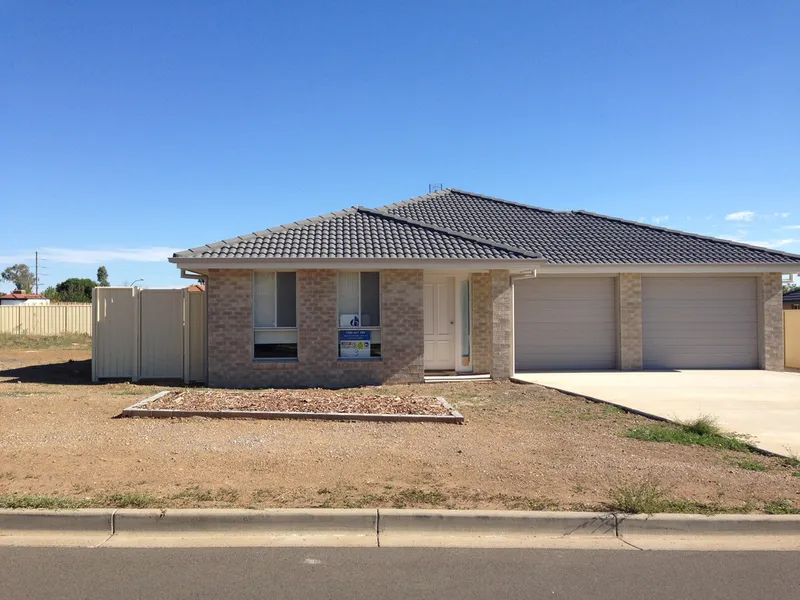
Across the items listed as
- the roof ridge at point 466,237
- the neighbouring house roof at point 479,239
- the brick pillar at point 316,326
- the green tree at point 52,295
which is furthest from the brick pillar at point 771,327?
the green tree at point 52,295

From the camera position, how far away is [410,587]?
453 centimetres

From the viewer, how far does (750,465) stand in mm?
7383

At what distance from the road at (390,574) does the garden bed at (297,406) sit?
4616mm

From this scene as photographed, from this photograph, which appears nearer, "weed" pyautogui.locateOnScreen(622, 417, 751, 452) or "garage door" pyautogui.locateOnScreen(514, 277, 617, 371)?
"weed" pyautogui.locateOnScreen(622, 417, 751, 452)

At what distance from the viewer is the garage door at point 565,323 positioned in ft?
59.4

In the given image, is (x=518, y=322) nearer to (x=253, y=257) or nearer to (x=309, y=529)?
(x=253, y=257)

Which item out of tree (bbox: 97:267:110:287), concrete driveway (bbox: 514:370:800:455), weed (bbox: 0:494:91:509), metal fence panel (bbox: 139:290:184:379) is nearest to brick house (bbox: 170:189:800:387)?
concrete driveway (bbox: 514:370:800:455)

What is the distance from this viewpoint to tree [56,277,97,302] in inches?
2677

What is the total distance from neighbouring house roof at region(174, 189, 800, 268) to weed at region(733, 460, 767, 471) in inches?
304

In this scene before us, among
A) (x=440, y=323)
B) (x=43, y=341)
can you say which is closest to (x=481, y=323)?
(x=440, y=323)

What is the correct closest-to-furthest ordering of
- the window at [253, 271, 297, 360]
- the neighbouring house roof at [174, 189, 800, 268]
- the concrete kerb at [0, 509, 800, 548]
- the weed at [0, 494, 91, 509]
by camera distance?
A: the concrete kerb at [0, 509, 800, 548], the weed at [0, 494, 91, 509], the window at [253, 271, 297, 360], the neighbouring house roof at [174, 189, 800, 268]

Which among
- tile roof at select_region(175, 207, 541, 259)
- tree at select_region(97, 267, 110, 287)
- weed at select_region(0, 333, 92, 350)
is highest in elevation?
tree at select_region(97, 267, 110, 287)

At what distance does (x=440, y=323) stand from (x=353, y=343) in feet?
8.61

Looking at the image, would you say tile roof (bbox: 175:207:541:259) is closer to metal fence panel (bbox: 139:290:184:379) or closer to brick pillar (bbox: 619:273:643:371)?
metal fence panel (bbox: 139:290:184:379)
